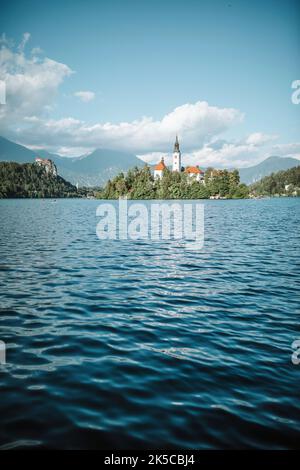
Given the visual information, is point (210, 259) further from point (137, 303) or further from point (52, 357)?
point (52, 357)

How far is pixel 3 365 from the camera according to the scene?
8.70 meters

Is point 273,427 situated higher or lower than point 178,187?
lower

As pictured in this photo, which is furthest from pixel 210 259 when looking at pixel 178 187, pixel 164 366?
pixel 178 187

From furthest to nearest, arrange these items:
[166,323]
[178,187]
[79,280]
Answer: [178,187], [79,280], [166,323]

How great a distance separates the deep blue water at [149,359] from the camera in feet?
20.5

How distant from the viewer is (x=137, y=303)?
14.2 metres

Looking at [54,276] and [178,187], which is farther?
[178,187]

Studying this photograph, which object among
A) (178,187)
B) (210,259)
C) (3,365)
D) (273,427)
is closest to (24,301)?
(3,365)

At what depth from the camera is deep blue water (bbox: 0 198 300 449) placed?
20.5 ft

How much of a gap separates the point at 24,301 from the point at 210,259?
14443mm

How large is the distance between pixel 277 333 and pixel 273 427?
16.3 ft

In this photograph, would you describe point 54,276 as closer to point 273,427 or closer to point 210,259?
point 210,259

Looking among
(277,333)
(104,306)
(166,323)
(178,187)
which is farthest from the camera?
(178,187)

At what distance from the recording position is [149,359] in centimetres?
914
